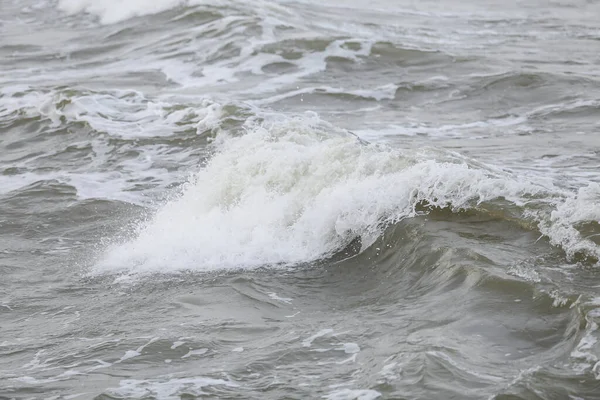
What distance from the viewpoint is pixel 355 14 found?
21.4m

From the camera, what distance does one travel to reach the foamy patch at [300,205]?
7.40 meters

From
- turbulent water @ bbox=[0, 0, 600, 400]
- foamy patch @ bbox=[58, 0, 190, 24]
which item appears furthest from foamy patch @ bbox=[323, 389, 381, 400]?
foamy patch @ bbox=[58, 0, 190, 24]

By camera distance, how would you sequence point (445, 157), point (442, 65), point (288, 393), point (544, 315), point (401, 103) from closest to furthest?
point (288, 393)
point (544, 315)
point (445, 157)
point (401, 103)
point (442, 65)

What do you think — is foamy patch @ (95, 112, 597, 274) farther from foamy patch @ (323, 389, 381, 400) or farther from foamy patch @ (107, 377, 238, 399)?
foamy patch @ (323, 389, 381, 400)

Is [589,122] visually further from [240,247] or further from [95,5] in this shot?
[95,5]

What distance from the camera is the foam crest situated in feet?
24.4

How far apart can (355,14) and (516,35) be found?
463 centimetres

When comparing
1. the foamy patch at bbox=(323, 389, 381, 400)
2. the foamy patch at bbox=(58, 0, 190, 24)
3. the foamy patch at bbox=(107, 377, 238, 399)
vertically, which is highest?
the foamy patch at bbox=(58, 0, 190, 24)

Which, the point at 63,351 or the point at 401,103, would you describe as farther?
the point at 401,103

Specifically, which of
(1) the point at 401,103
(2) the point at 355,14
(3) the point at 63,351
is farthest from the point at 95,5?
(3) the point at 63,351

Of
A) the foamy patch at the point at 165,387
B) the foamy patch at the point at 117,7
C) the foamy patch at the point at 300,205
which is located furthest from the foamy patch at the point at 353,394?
the foamy patch at the point at 117,7

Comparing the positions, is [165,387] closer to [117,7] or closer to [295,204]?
[295,204]

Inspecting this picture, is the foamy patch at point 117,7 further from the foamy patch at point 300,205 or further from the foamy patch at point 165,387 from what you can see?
the foamy patch at point 165,387

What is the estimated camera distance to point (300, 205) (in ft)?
26.1
